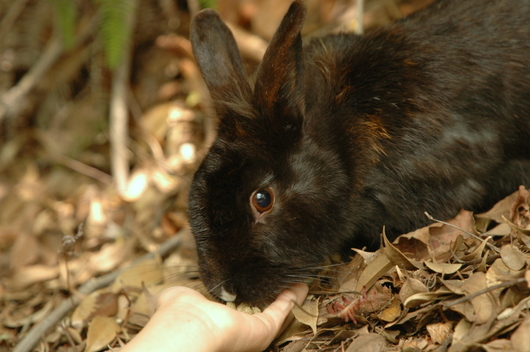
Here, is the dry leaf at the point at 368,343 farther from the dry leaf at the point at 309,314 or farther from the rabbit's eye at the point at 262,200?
the rabbit's eye at the point at 262,200

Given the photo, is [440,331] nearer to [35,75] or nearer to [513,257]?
[513,257]

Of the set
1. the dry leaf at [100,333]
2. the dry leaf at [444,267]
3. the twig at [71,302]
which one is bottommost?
the twig at [71,302]

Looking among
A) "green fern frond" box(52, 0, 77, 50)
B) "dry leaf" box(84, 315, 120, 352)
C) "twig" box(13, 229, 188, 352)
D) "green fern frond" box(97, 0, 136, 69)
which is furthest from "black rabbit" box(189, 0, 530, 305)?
"green fern frond" box(52, 0, 77, 50)

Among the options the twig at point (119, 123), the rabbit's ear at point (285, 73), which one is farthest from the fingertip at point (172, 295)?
the twig at point (119, 123)

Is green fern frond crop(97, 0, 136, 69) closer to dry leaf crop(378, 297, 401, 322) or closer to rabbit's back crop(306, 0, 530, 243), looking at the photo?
rabbit's back crop(306, 0, 530, 243)

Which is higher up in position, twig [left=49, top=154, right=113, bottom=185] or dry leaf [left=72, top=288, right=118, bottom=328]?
dry leaf [left=72, top=288, right=118, bottom=328]

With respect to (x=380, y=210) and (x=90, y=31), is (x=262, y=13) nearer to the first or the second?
(x=90, y=31)

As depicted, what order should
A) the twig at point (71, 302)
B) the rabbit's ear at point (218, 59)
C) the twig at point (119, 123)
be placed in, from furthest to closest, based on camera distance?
the twig at point (119, 123), the twig at point (71, 302), the rabbit's ear at point (218, 59)

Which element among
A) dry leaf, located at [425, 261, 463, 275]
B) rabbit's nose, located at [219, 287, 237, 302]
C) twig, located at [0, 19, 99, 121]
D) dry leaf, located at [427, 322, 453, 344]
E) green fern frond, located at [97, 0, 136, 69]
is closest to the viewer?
dry leaf, located at [427, 322, 453, 344]
